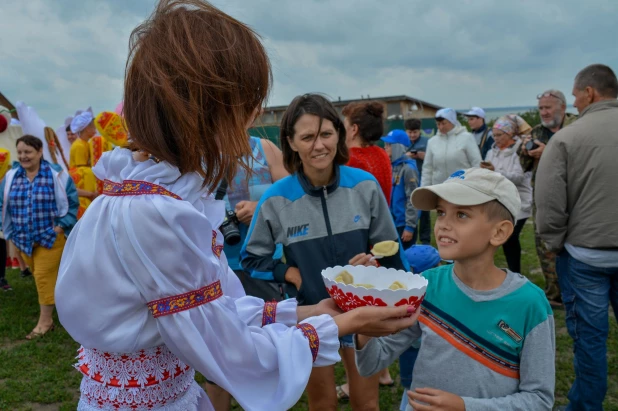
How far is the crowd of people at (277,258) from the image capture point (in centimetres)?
131

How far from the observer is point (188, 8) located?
4.60 ft

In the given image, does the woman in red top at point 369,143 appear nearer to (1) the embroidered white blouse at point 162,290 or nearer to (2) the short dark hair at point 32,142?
(1) the embroidered white blouse at point 162,290

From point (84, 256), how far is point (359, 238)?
164 centimetres

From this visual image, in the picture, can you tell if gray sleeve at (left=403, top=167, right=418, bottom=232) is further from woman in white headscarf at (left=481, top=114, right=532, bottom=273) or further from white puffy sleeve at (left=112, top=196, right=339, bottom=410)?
white puffy sleeve at (left=112, top=196, right=339, bottom=410)

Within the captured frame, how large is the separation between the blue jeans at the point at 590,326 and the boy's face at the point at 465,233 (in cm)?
185

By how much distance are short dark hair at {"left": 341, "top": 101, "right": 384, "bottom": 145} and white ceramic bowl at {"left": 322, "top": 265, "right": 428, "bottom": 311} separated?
7.54 ft

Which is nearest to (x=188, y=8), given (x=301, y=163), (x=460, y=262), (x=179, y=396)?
Result: (x=179, y=396)

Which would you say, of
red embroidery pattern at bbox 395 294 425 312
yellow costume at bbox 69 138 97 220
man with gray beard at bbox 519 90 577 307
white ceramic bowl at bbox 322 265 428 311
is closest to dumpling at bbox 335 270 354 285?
white ceramic bowl at bbox 322 265 428 311

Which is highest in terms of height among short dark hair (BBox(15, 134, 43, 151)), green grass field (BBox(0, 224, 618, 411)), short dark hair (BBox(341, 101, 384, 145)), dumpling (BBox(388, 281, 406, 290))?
short dark hair (BBox(15, 134, 43, 151))

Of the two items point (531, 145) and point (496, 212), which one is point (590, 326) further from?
point (531, 145)

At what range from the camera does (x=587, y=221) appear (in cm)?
333

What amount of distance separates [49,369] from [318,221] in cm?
347

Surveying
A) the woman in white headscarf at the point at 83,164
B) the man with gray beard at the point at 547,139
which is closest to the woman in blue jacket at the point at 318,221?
the man with gray beard at the point at 547,139

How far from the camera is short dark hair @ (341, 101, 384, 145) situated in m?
4.26
